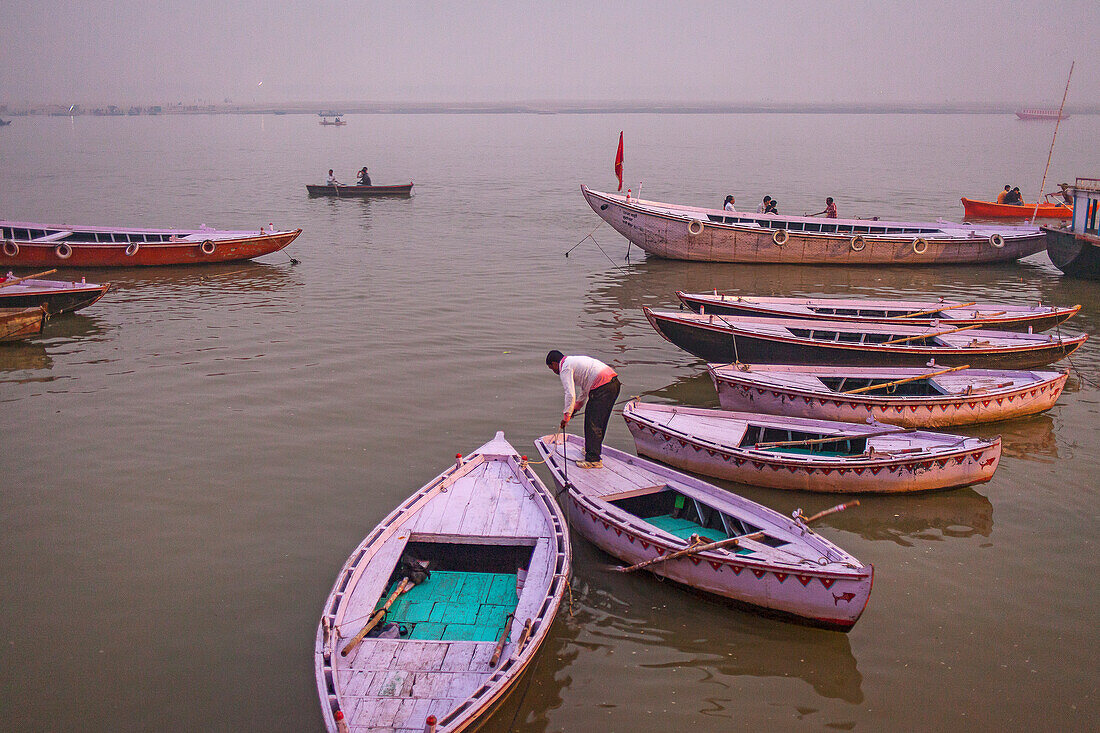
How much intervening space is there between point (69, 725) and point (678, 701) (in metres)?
5.71

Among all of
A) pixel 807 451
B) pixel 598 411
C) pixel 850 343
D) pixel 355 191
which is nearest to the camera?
pixel 598 411

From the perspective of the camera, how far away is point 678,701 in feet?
23.5

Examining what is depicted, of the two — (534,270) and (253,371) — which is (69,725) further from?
(534,270)

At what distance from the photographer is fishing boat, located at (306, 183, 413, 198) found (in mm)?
41719

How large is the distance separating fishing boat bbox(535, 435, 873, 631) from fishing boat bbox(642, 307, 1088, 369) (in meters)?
5.30

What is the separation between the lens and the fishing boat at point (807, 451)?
10328 mm

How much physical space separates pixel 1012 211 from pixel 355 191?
33569 mm

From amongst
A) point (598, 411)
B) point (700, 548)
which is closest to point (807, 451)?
point (598, 411)

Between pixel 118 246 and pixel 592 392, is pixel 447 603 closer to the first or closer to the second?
pixel 592 392

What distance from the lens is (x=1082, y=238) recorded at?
77.7 feet

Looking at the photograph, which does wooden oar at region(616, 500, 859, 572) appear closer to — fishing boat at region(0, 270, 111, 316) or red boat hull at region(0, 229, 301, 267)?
fishing boat at region(0, 270, 111, 316)

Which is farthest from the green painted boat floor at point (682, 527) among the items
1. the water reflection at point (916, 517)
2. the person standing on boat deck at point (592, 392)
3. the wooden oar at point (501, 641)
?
the wooden oar at point (501, 641)

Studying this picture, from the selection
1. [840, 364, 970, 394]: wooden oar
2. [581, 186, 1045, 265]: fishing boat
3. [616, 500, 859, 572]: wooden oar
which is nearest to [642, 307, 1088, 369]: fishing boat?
[840, 364, 970, 394]: wooden oar

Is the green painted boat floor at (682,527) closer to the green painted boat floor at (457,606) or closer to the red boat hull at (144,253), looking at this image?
the green painted boat floor at (457,606)
